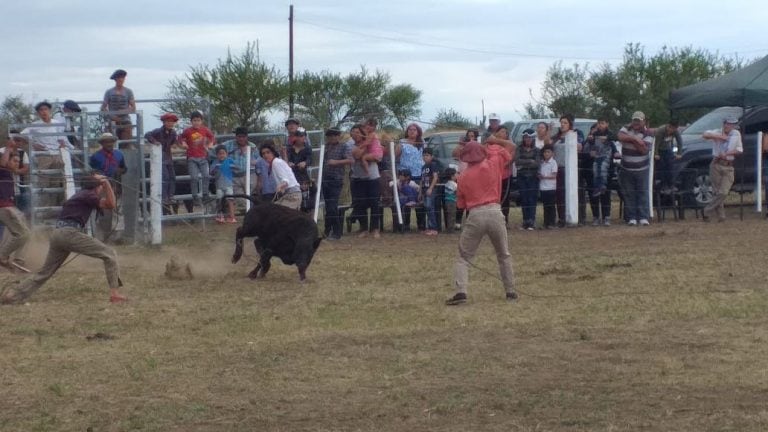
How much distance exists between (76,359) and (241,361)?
1373mm

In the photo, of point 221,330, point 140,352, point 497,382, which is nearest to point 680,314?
point 497,382

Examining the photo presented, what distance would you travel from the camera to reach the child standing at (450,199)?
64.0 ft

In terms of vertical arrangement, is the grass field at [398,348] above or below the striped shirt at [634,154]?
below

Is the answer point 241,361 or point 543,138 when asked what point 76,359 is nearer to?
point 241,361

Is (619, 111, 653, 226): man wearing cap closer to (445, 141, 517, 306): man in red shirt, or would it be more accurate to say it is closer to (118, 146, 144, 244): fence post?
(118, 146, 144, 244): fence post

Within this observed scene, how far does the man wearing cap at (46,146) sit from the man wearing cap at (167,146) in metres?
1.33

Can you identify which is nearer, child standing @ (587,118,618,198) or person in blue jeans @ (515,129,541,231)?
person in blue jeans @ (515,129,541,231)

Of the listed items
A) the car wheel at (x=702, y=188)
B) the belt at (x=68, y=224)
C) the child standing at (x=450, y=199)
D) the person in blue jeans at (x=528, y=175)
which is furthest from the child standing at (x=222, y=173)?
the car wheel at (x=702, y=188)

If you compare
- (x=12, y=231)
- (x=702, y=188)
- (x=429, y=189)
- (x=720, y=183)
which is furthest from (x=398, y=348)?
(x=702, y=188)

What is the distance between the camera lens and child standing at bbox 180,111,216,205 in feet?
62.8

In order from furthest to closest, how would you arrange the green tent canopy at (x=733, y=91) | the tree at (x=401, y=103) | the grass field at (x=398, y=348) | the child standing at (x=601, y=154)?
the tree at (x=401, y=103)
the green tent canopy at (x=733, y=91)
the child standing at (x=601, y=154)
the grass field at (x=398, y=348)

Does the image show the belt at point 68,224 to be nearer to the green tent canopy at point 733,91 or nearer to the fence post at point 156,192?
the fence post at point 156,192

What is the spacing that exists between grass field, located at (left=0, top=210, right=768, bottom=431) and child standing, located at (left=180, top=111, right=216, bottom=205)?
308 cm

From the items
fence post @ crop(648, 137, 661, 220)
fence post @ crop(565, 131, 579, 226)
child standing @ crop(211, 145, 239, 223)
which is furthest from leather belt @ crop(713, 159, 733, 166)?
child standing @ crop(211, 145, 239, 223)
